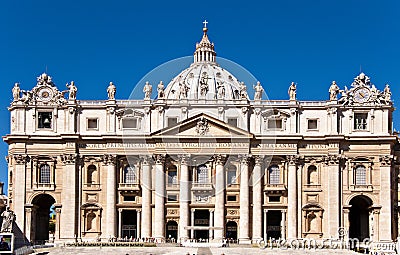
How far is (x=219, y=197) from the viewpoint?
336 ft

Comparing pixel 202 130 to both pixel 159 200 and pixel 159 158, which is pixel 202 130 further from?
pixel 159 200

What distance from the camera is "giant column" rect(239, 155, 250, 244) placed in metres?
102

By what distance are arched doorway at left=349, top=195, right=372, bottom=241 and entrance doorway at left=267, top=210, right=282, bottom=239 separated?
928cm

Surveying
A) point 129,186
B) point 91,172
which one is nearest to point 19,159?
point 91,172

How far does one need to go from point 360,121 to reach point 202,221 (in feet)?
77.0

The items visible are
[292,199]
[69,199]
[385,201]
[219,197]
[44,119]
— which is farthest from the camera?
[44,119]

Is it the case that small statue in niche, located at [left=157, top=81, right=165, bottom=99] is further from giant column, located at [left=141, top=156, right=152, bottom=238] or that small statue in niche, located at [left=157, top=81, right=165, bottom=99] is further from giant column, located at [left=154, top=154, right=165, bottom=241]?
giant column, located at [left=141, top=156, right=152, bottom=238]

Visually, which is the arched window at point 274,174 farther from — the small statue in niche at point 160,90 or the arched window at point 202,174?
the small statue in niche at point 160,90

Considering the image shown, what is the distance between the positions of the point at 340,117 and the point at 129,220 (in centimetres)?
2956

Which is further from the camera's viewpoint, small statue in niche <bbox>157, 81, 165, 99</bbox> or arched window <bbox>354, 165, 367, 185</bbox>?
small statue in niche <bbox>157, 81, 165, 99</bbox>

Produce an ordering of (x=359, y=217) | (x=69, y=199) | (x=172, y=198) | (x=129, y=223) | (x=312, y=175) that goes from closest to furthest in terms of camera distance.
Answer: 1. (x=69, y=199)
2. (x=172, y=198)
3. (x=312, y=175)
4. (x=129, y=223)
5. (x=359, y=217)

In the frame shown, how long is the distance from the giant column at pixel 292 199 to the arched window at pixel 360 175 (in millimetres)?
7643

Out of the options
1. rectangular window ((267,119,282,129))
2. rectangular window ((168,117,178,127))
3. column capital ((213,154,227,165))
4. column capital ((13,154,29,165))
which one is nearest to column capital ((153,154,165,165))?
rectangular window ((168,117,178,127))

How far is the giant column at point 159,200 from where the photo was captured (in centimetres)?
10200
